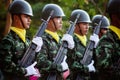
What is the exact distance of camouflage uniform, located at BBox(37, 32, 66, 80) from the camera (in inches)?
200

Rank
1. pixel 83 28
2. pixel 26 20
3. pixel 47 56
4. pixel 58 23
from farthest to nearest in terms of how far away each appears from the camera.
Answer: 1. pixel 83 28
2. pixel 58 23
3. pixel 47 56
4. pixel 26 20

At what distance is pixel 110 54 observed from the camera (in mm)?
4359

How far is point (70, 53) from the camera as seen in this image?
5.55 metres

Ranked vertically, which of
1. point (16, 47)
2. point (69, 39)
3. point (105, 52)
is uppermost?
point (105, 52)

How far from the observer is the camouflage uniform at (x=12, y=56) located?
465 centimetres

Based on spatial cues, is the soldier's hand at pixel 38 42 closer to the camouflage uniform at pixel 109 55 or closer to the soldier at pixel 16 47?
the soldier at pixel 16 47

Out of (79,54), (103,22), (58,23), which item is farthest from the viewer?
(103,22)

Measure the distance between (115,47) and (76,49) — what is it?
1259 millimetres

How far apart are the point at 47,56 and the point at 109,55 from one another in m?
1.06

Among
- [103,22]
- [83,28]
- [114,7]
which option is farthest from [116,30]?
[103,22]

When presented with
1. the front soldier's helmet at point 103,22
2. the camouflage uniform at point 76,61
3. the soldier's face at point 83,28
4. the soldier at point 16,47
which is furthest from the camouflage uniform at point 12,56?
the front soldier's helmet at point 103,22

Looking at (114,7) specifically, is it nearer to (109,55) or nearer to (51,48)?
(109,55)

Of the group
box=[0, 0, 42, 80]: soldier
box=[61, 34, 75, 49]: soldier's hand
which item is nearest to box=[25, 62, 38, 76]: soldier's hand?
box=[0, 0, 42, 80]: soldier

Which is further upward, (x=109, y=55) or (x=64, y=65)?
(x=109, y=55)
